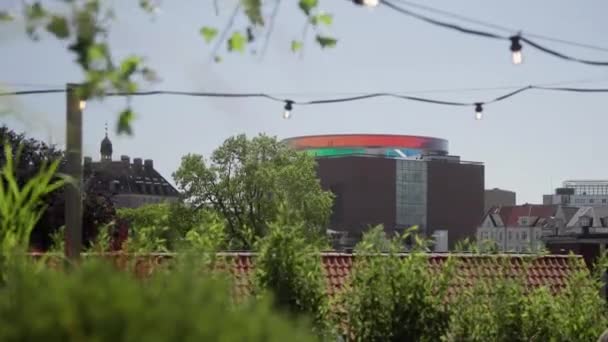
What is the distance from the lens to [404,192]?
13812 cm

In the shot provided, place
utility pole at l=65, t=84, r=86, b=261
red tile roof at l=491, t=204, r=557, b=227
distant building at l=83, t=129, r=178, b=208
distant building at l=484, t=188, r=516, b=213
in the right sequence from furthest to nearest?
distant building at l=484, t=188, r=516, b=213
red tile roof at l=491, t=204, r=557, b=227
distant building at l=83, t=129, r=178, b=208
utility pole at l=65, t=84, r=86, b=261

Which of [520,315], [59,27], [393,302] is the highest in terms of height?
[59,27]

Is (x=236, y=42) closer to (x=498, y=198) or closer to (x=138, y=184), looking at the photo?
(x=138, y=184)

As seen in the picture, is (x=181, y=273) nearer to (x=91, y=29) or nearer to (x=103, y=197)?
(x=91, y=29)

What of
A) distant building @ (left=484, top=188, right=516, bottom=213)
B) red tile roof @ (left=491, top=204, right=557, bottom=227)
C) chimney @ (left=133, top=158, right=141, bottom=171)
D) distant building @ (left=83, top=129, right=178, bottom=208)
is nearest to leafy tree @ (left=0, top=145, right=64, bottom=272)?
distant building @ (left=83, top=129, right=178, bottom=208)

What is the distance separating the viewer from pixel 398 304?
1184 centimetres

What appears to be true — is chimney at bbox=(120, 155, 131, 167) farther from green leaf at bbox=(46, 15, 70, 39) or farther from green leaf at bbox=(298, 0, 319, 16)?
green leaf at bbox=(46, 15, 70, 39)

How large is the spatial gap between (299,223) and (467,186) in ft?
430

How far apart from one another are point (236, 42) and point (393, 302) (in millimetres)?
7459

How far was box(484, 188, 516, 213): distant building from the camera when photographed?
18375 cm

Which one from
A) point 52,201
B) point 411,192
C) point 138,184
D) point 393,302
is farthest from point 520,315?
point 138,184

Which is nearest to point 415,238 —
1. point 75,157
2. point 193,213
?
point 75,157

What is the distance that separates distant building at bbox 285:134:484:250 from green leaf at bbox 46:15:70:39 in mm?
123372

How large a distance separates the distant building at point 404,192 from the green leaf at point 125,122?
12341cm
